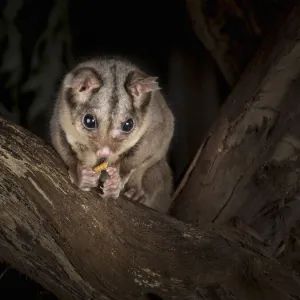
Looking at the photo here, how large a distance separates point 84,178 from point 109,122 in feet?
0.96

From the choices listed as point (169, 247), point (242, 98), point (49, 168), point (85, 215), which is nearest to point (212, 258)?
point (169, 247)

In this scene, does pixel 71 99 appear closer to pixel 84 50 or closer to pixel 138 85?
pixel 138 85

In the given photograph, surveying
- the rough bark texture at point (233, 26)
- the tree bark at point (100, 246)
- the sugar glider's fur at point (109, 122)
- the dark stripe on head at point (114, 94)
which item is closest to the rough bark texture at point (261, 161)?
the sugar glider's fur at point (109, 122)

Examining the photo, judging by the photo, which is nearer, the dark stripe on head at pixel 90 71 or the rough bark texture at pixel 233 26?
the dark stripe on head at pixel 90 71

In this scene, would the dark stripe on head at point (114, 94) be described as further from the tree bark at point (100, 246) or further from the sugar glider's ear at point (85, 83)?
the tree bark at point (100, 246)

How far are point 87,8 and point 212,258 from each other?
2.91 meters

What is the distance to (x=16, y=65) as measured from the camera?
420 centimetres

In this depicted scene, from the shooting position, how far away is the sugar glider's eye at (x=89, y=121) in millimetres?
2930

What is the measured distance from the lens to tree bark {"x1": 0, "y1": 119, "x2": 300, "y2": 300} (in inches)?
107

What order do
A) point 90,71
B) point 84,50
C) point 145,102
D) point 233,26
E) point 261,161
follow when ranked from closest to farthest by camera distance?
point 90,71 < point 145,102 < point 261,161 < point 233,26 < point 84,50

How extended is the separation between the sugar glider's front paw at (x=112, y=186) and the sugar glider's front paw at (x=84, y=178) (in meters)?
0.06

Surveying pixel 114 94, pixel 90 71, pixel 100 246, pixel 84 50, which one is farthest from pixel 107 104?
pixel 84 50

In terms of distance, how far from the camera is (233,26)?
14.8 feet

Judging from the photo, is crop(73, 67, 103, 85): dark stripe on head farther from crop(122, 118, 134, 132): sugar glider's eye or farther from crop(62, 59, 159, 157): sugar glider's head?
crop(122, 118, 134, 132): sugar glider's eye
